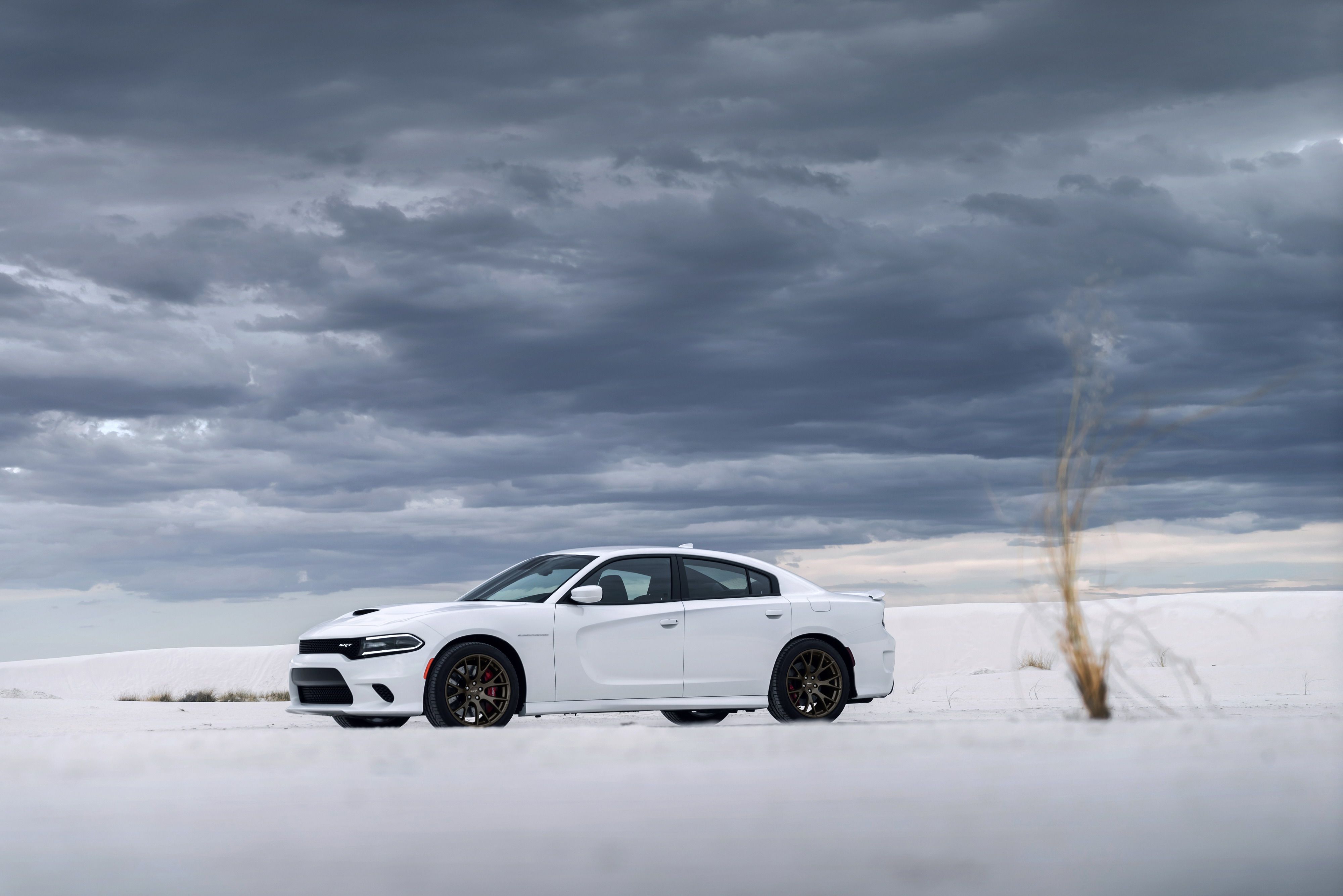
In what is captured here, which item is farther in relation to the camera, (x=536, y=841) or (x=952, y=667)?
(x=952, y=667)

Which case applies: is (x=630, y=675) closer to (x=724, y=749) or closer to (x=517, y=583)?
(x=517, y=583)

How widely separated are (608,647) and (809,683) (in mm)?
1953

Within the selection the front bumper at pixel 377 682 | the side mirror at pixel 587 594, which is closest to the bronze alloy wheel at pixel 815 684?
the side mirror at pixel 587 594

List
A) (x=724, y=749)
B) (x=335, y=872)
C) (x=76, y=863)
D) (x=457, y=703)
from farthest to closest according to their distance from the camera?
(x=457, y=703) < (x=724, y=749) < (x=76, y=863) < (x=335, y=872)

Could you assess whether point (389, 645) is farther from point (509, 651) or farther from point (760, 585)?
point (760, 585)

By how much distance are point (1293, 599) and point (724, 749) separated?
98.8 feet

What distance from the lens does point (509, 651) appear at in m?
10.8

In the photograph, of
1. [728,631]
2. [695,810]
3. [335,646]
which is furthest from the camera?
[728,631]

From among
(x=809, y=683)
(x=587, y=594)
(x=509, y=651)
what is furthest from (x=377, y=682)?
(x=809, y=683)

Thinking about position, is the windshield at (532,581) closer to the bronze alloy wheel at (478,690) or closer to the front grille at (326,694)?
the bronze alloy wheel at (478,690)

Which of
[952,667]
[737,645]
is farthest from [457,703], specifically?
[952,667]

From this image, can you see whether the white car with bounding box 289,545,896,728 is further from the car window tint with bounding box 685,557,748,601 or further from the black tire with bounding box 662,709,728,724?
the black tire with bounding box 662,709,728,724

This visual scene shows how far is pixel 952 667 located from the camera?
31594 millimetres

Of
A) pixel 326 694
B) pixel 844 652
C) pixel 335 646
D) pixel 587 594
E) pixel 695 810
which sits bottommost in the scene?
pixel 695 810
